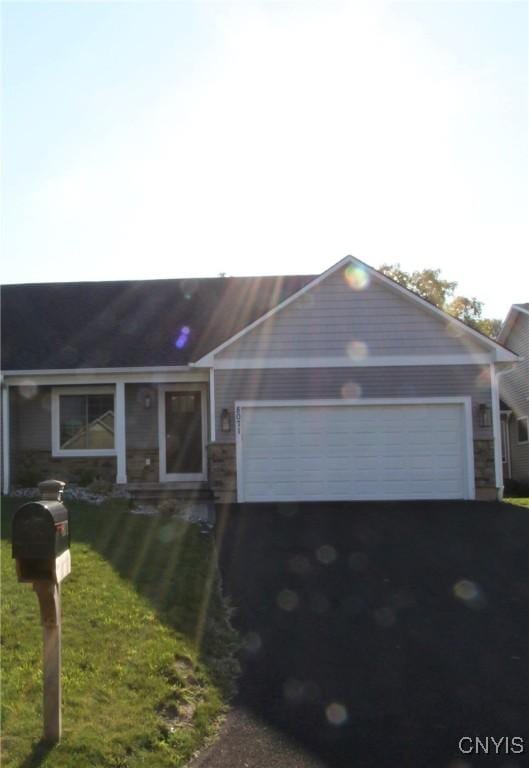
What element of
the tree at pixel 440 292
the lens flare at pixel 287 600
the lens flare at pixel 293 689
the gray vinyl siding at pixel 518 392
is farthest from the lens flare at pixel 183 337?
the tree at pixel 440 292

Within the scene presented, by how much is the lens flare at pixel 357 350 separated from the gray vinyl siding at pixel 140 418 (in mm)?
4728

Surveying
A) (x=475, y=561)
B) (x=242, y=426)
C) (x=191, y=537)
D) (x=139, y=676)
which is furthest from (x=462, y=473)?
(x=139, y=676)

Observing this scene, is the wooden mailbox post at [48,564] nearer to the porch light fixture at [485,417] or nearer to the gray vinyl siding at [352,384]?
the gray vinyl siding at [352,384]

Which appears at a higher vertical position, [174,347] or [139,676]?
[174,347]

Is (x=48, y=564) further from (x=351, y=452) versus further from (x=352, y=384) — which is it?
(x=352, y=384)

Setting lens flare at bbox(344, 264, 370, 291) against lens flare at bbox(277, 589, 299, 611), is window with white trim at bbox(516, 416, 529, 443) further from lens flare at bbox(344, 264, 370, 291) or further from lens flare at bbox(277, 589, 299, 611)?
lens flare at bbox(277, 589, 299, 611)

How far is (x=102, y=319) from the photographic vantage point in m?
19.4

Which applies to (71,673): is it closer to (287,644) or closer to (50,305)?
(287,644)

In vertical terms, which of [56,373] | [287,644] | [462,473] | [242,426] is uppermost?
[56,373]

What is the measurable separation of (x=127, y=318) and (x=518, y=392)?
12.7 meters

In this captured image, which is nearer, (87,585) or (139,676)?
(139,676)

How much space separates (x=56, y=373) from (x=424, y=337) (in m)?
7.93

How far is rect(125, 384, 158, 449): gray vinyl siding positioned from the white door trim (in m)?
0.11

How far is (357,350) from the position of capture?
15578mm
